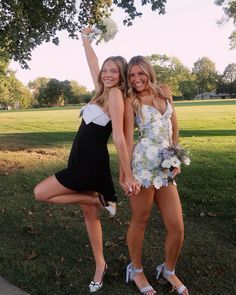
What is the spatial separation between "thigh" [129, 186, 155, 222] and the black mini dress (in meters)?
0.31

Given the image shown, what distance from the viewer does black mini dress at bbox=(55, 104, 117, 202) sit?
3885mm

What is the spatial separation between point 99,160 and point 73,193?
1.43 ft

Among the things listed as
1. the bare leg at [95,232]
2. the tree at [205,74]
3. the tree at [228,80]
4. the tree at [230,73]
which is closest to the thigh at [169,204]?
the bare leg at [95,232]

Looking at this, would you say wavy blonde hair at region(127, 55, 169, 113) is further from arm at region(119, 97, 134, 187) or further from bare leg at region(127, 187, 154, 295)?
bare leg at region(127, 187, 154, 295)

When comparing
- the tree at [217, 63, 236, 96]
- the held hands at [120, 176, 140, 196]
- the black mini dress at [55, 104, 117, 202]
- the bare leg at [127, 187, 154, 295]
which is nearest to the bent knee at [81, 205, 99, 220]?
the black mini dress at [55, 104, 117, 202]

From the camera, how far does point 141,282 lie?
13.7ft

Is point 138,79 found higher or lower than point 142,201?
higher

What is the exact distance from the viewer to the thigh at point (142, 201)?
386cm

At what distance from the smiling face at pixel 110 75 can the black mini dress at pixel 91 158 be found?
234 millimetres

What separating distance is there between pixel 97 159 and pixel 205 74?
465ft

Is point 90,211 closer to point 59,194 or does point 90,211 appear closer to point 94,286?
point 59,194

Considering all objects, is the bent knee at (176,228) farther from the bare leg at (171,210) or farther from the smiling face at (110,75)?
the smiling face at (110,75)

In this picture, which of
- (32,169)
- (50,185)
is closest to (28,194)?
(32,169)

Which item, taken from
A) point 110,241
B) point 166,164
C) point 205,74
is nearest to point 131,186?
point 166,164
